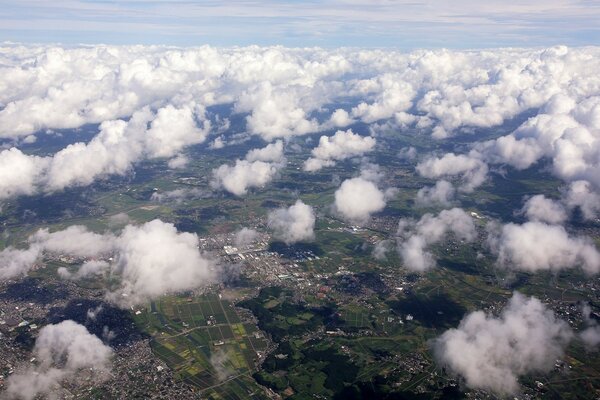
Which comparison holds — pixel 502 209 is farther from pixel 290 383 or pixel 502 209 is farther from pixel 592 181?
pixel 290 383

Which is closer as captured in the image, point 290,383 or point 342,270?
point 290,383

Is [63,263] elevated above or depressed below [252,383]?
below

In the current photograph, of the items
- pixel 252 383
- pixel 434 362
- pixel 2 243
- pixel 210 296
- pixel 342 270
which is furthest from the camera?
pixel 2 243

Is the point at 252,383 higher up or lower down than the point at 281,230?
higher up

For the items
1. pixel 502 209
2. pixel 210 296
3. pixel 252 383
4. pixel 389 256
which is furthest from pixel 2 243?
pixel 502 209

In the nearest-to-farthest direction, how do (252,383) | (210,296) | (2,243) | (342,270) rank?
(252,383) → (210,296) → (342,270) → (2,243)

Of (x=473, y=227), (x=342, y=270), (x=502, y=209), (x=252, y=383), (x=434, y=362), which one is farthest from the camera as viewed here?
(x=502, y=209)

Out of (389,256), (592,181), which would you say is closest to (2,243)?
(389,256)

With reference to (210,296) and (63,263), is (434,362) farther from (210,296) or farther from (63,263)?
(63,263)

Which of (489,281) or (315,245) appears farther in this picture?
(315,245)
